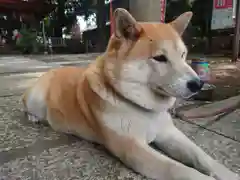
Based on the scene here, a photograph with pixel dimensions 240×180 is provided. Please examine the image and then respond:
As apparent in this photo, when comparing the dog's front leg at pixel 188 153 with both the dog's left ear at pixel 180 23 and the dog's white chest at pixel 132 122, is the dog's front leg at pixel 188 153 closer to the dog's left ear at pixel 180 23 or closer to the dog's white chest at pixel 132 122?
the dog's white chest at pixel 132 122

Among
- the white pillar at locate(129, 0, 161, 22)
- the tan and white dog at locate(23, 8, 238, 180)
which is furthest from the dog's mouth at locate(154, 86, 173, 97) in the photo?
the white pillar at locate(129, 0, 161, 22)

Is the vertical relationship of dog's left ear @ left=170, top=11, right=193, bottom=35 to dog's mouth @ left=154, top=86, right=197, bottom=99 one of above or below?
above

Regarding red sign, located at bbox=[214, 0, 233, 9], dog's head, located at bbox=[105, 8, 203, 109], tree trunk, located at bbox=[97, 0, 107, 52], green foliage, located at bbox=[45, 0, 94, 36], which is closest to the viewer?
dog's head, located at bbox=[105, 8, 203, 109]

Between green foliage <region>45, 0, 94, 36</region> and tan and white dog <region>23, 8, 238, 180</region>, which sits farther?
green foliage <region>45, 0, 94, 36</region>

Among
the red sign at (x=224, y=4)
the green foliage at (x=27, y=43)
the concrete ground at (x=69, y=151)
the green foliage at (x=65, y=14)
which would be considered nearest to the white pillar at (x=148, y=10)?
the concrete ground at (x=69, y=151)

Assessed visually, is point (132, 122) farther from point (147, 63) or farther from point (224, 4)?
point (224, 4)

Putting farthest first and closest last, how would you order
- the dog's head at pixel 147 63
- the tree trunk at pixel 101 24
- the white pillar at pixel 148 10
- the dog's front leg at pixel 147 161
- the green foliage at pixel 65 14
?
the green foliage at pixel 65 14
the tree trunk at pixel 101 24
the white pillar at pixel 148 10
the dog's head at pixel 147 63
the dog's front leg at pixel 147 161

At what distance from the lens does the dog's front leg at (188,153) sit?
77 centimetres

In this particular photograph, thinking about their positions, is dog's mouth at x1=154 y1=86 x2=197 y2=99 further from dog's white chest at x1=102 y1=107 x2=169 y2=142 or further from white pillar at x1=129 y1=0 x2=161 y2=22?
white pillar at x1=129 y1=0 x2=161 y2=22

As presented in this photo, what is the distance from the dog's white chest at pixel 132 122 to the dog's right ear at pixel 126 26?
0.25 m

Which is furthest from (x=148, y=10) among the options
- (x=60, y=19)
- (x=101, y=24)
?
(x=60, y=19)

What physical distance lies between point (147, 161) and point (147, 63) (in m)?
0.31

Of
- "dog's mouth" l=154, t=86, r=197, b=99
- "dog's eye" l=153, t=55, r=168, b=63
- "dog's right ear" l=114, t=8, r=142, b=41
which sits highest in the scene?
"dog's right ear" l=114, t=8, r=142, b=41

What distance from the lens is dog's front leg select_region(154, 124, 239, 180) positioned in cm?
77
